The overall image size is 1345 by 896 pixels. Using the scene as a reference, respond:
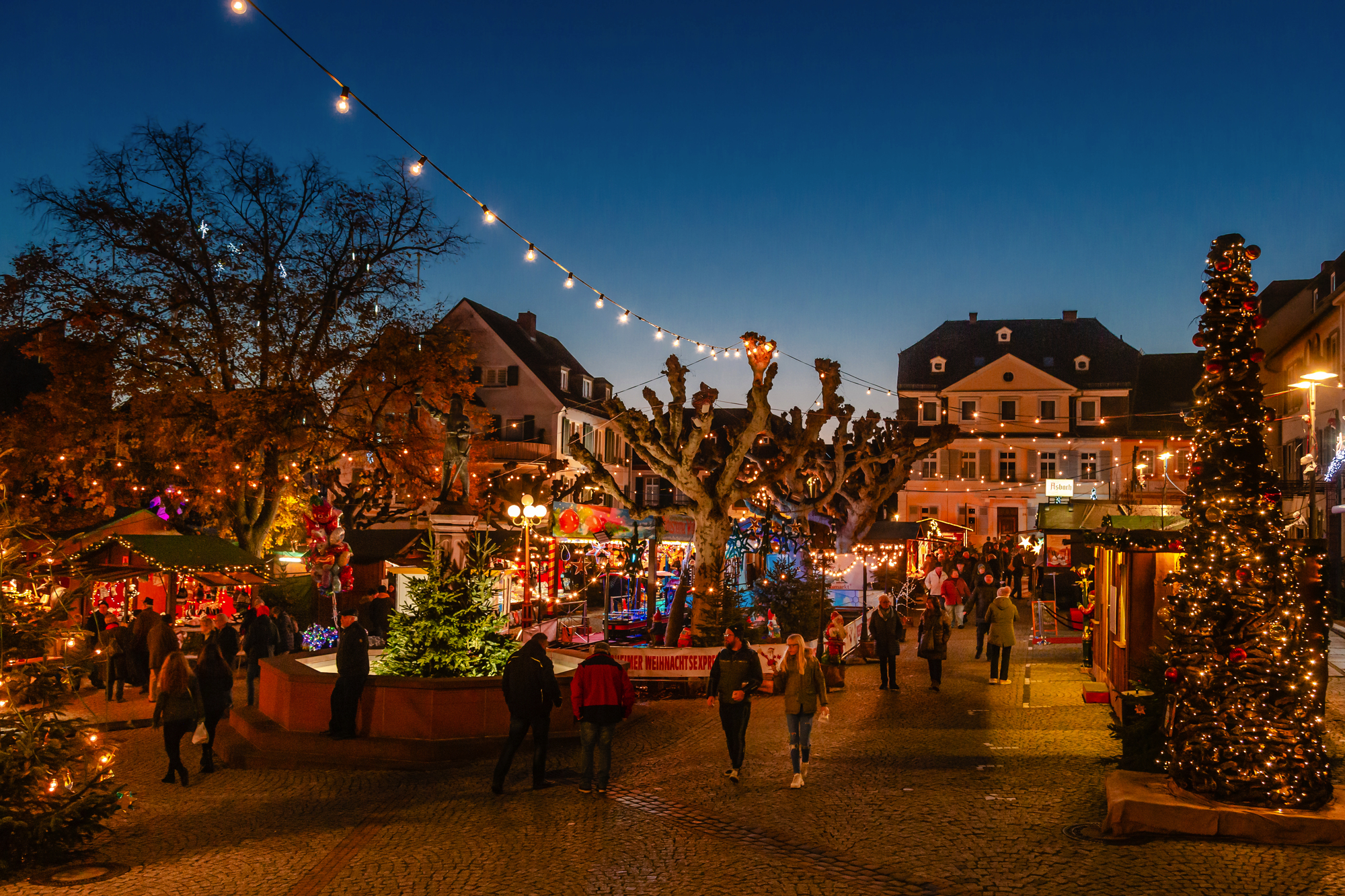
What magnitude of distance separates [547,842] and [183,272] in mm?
22305

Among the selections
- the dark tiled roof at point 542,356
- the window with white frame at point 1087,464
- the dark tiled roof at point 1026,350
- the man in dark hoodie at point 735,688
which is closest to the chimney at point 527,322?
the dark tiled roof at point 542,356

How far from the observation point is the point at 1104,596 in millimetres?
16484

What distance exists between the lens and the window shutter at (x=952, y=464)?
5800 centimetres

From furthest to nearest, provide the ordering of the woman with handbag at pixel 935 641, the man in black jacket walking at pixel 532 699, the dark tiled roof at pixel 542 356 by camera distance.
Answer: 1. the dark tiled roof at pixel 542 356
2. the woman with handbag at pixel 935 641
3. the man in black jacket walking at pixel 532 699

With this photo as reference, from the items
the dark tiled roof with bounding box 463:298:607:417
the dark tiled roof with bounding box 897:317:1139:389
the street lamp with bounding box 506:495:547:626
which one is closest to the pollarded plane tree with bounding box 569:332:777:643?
the street lamp with bounding box 506:495:547:626

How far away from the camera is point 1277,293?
147 feet

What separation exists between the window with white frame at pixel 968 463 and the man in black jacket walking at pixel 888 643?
138ft

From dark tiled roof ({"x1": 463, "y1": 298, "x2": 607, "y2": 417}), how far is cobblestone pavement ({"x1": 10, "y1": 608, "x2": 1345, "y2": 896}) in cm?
3829

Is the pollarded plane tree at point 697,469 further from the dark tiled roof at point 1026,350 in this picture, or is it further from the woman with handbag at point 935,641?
the dark tiled roof at point 1026,350

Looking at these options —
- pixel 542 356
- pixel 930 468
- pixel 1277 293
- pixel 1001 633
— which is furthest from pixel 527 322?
pixel 1001 633

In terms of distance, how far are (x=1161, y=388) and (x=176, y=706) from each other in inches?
2270

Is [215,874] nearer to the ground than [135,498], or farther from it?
nearer to the ground

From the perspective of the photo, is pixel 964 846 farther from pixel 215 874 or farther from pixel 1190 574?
pixel 215 874

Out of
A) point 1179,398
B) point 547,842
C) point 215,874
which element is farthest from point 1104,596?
point 1179,398
